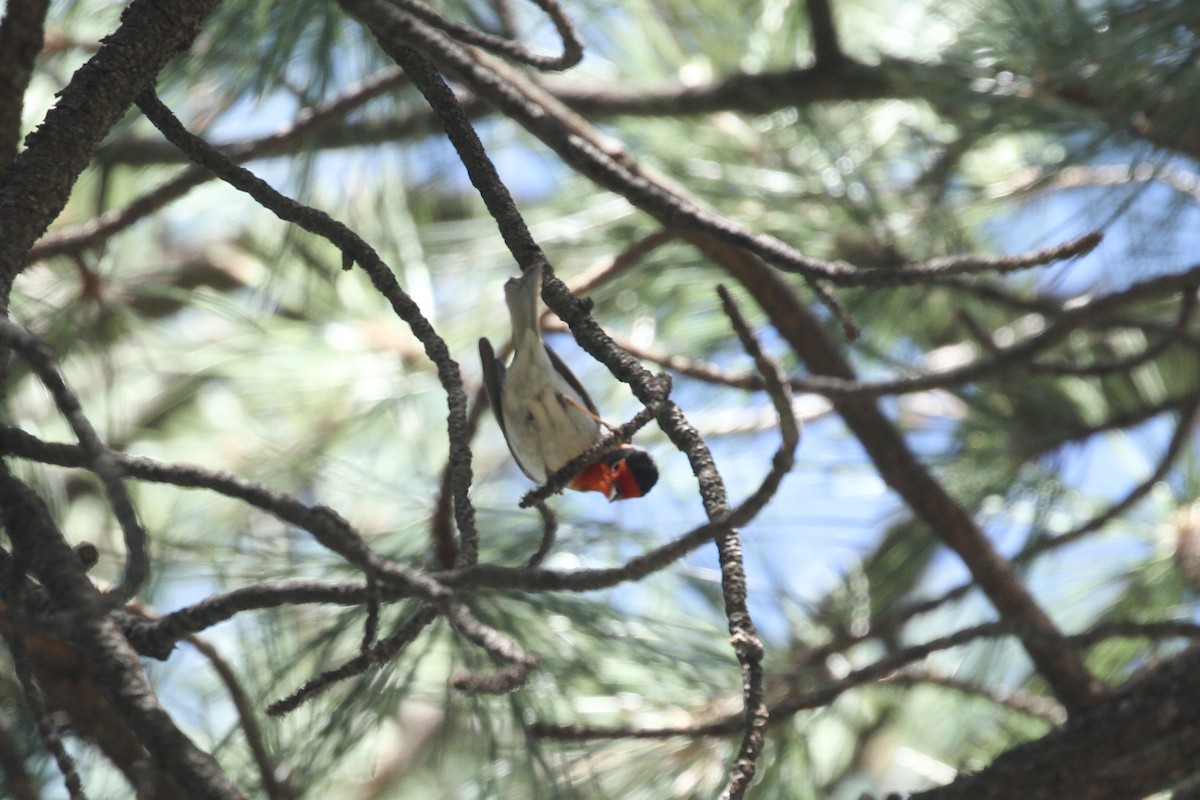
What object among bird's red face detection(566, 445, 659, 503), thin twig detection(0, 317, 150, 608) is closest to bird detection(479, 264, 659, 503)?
bird's red face detection(566, 445, 659, 503)

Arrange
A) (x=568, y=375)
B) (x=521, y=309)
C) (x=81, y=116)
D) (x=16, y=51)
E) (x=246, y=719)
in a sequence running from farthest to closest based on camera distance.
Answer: (x=568, y=375) < (x=521, y=309) < (x=246, y=719) < (x=16, y=51) < (x=81, y=116)

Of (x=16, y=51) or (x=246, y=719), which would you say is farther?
(x=246, y=719)

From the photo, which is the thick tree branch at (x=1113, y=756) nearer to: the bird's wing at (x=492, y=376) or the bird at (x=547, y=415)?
the bird at (x=547, y=415)

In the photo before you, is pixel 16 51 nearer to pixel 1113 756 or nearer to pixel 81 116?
pixel 81 116

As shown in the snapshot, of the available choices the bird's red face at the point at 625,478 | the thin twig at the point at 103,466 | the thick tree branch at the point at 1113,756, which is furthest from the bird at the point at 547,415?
the thin twig at the point at 103,466

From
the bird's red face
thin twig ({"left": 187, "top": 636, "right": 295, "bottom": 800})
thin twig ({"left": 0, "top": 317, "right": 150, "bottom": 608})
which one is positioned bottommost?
thin twig ({"left": 0, "top": 317, "right": 150, "bottom": 608})

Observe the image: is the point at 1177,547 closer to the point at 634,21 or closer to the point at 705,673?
the point at 705,673

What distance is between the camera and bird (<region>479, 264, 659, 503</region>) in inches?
88.1

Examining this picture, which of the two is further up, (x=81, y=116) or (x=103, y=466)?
(x=81, y=116)

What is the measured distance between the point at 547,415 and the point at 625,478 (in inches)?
8.4

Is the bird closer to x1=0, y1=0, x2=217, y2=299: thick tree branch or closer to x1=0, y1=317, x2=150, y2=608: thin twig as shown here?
A: x1=0, y1=0, x2=217, y2=299: thick tree branch

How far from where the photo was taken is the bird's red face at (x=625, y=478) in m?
2.27

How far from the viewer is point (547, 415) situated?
93.9 inches

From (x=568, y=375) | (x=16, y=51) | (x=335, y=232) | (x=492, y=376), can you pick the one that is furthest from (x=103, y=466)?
(x=568, y=375)
